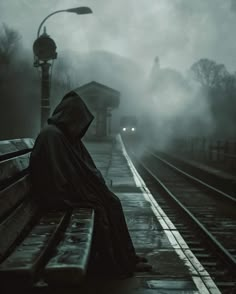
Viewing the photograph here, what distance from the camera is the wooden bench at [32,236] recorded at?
2615mm

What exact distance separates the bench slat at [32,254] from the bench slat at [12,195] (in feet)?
0.81

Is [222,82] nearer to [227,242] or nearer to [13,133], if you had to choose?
[13,133]

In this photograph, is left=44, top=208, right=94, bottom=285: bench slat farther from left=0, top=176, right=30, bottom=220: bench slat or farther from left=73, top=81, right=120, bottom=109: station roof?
left=73, top=81, right=120, bottom=109: station roof

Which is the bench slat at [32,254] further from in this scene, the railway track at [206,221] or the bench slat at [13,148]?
the railway track at [206,221]

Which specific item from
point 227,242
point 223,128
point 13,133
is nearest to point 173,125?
point 223,128

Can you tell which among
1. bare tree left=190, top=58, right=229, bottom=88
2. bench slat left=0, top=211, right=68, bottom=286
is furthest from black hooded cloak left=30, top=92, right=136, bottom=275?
bare tree left=190, top=58, right=229, bottom=88

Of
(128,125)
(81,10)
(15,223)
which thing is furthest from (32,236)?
(128,125)

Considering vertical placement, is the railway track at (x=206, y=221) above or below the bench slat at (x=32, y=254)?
below

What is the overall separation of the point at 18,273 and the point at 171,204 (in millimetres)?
11270

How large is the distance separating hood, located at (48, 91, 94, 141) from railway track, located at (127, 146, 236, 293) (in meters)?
2.17

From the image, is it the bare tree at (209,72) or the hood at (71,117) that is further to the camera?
the bare tree at (209,72)

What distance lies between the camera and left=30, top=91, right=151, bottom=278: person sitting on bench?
181 inches

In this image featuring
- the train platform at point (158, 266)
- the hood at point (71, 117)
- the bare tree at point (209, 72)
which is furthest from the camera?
the bare tree at point (209, 72)

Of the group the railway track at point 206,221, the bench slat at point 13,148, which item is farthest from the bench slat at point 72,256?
the railway track at point 206,221
